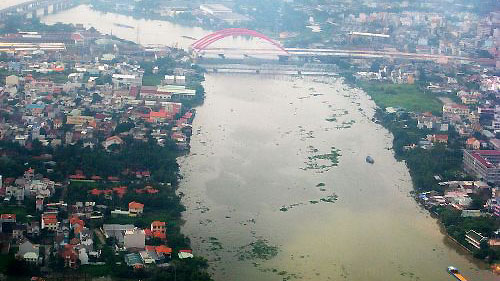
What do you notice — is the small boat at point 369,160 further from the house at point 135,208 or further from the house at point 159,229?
the house at point 159,229

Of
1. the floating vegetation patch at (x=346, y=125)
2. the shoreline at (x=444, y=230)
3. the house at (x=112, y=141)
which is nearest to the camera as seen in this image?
the shoreline at (x=444, y=230)

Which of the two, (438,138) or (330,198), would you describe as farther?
(438,138)

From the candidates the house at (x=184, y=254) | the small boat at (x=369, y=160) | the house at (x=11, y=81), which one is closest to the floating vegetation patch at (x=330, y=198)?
the small boat at (x=369, y=160)

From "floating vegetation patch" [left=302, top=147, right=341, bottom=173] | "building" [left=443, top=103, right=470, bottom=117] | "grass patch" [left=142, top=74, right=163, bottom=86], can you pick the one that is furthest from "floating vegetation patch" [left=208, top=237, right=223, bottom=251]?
"grass patch" [left=142, top=74, right=163, bottom=86]

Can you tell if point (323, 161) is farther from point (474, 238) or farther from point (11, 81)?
point (11, 81)

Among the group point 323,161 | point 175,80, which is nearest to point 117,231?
point 323,161

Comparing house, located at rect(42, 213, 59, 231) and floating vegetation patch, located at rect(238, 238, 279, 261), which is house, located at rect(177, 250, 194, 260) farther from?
house, located at rect(42, 213, 59, 231)

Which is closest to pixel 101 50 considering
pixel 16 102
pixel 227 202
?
pixel 16 102
